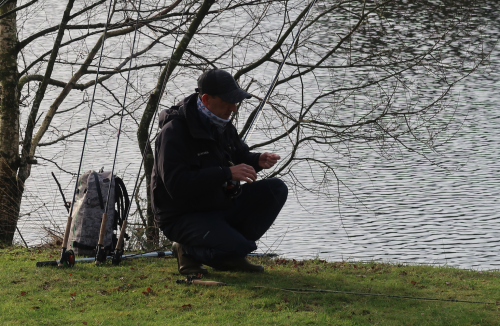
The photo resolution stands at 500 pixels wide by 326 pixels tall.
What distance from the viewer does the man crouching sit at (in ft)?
12.7

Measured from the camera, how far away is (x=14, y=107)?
6898mm

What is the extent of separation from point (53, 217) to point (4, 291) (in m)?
3.99

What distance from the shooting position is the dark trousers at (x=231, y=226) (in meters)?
4.01

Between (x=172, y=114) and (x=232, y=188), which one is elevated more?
(x=172, y=114)

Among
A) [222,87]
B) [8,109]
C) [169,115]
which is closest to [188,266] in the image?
[169,115]

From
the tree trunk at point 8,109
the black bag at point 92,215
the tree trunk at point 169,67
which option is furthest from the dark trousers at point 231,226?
the tree trunk at point 8,109

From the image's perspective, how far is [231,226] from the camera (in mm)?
4320

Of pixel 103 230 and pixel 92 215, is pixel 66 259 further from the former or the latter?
pixel 92 215

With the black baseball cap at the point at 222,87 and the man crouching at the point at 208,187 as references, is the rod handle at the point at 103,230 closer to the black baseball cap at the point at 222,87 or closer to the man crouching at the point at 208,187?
the man crouching at the point at 208,187

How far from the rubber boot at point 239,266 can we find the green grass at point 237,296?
48mm

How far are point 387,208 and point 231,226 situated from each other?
15.3ft

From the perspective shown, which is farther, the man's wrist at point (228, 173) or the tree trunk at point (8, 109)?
the tree trunk at point (8, 109)

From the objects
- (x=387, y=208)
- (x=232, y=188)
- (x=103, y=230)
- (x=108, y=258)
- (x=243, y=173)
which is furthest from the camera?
(x=387, y=208)

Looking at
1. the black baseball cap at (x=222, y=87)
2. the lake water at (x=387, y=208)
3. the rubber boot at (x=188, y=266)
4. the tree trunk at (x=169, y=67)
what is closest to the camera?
the black baseball cap at (x=222, y=87)
